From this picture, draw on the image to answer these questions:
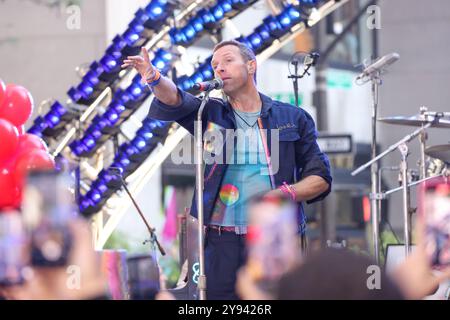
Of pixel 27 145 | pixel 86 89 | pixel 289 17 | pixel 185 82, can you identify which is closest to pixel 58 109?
pixel 86 89

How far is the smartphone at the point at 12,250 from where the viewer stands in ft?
5.99

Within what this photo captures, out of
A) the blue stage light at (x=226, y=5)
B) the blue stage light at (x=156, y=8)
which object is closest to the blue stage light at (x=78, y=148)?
the blue stage light at (x=156, y=8)

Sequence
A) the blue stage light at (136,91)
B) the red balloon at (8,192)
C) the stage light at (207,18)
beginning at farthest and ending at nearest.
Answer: the blue stage light at (136,91), the stage light at (207,18), the red balloon at (8,192)

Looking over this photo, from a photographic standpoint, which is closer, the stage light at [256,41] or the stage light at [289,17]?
the stage light at [289,17]

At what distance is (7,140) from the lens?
4.49 metres

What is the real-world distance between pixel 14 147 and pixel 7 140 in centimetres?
9

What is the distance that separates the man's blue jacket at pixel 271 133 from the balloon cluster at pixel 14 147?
724 mm

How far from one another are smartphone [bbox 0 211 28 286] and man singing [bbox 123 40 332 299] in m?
1.42

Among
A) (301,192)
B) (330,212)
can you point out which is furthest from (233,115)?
(330,212)

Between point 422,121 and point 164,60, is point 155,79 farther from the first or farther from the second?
point 164,60

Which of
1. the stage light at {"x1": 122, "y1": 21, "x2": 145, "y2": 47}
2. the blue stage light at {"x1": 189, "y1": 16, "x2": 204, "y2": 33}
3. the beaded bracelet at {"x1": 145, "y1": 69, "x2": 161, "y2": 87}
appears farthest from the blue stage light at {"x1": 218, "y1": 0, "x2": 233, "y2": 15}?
the beaded bracelet at {"x1": 145, "y1": 69, "x2": 161, "y2": 87}

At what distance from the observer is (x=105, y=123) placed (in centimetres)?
842

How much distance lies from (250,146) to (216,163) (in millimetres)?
150

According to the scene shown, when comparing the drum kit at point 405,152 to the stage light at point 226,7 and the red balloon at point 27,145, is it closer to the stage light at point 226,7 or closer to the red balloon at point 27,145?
the stage light at point 226,7
